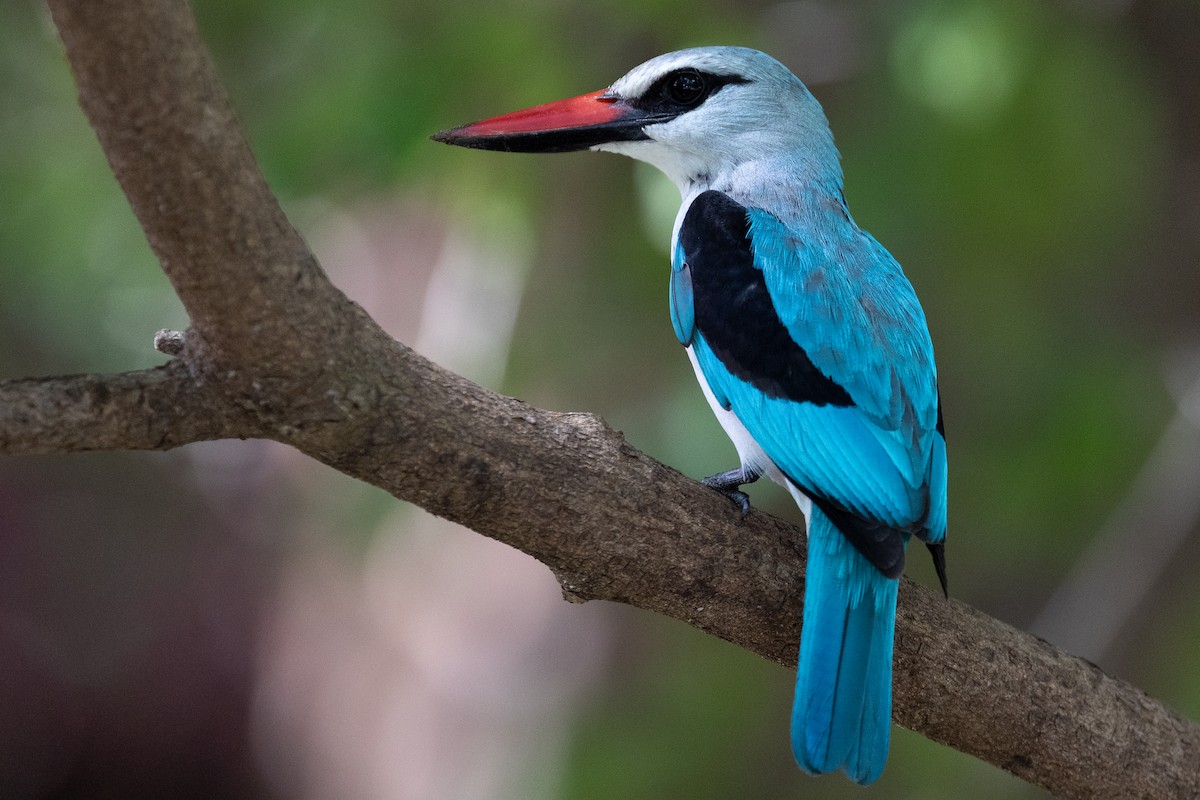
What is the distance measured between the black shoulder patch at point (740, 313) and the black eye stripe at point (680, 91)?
0.30 meters

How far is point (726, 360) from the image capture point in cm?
231

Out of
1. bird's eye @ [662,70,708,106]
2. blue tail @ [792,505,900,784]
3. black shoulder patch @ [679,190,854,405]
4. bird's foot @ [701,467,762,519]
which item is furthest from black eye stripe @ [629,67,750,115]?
blue tail @ [792,505,900,784]

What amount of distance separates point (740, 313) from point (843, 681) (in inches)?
27.7

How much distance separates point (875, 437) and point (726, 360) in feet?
1.05

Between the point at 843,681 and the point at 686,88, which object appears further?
the point at 686,88

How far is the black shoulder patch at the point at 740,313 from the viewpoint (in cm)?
222

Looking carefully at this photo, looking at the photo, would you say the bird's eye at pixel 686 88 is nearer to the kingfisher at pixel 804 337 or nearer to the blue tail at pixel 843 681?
the kingfisher at pixel 804 337

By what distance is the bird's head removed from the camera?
2.67 metres

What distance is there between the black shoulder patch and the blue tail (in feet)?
1.19

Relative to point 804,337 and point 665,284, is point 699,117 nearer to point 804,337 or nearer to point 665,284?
point 665,284

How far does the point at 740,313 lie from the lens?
230 cm

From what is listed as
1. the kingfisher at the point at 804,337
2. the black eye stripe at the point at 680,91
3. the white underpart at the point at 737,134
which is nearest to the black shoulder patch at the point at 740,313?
the kingfisher at the point at 804,337

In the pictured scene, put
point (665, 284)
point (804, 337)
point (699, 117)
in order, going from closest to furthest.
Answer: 1. point (804, 337)
2. point (699, 117)
3. point (665, 284)

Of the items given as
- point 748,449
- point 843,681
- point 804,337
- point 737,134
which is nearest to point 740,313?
point 804,337
